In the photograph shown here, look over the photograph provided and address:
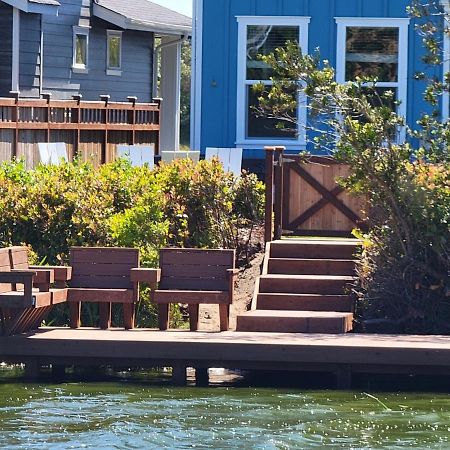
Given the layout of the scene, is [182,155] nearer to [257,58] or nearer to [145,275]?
[257,58]

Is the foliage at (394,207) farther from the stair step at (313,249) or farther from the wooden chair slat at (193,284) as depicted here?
the wooden chair slat at (193,284)

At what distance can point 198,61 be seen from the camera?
68.3ft

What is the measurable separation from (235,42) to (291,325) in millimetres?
8078

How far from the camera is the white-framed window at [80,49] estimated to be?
1139 inches

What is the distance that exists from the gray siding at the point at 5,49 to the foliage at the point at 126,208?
354 inches

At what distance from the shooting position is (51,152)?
20.8 m

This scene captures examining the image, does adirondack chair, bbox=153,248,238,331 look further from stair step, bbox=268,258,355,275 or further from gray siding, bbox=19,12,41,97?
gray siding, bbox=19,12,41,97

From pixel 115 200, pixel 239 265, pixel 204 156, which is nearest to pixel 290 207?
pixel 239 265

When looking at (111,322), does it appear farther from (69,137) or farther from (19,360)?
(69,137)

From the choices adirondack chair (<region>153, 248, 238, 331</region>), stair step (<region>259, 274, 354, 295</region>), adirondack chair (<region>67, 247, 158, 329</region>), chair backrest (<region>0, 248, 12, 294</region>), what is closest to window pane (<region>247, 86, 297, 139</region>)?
stair step (<region>259, 274, 354, 295</region>)

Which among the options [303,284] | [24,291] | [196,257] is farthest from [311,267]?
[24,291]

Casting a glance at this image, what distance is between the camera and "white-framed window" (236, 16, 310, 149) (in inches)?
813

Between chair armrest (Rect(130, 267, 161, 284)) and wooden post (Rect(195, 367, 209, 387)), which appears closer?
wooden post (Rect(195, 367, 209, 387))

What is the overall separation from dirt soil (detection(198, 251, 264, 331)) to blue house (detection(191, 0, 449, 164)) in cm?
445
